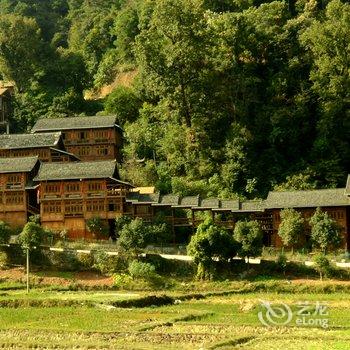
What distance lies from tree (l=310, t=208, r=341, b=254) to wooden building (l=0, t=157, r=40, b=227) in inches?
908

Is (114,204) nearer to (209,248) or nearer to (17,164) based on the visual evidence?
(17,164)

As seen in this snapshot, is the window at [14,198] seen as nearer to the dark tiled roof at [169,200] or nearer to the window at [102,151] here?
the dark tiled roof at [169,200]

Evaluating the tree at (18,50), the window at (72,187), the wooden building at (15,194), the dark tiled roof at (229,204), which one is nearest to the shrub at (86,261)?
the window at (72,187)

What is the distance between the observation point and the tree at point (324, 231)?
191 ft

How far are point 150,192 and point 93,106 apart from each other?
27259mm

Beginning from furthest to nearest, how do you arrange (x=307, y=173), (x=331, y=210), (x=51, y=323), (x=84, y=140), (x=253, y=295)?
(x=84, y=140) < (x=307, y=173) < (x=331, y=210) < (x=253, y=295) < (x=51, y=323)

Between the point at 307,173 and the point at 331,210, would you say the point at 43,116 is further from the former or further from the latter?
the point at 331,210

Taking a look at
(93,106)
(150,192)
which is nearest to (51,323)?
(150,192)

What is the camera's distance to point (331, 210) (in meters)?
60.6

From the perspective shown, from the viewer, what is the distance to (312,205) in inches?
2368

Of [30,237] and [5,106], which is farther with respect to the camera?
[5,106]

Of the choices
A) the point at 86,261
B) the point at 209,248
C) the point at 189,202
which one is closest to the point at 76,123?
the point at 189,202

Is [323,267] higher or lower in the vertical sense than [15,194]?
lower

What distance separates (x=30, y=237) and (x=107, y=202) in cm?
817
